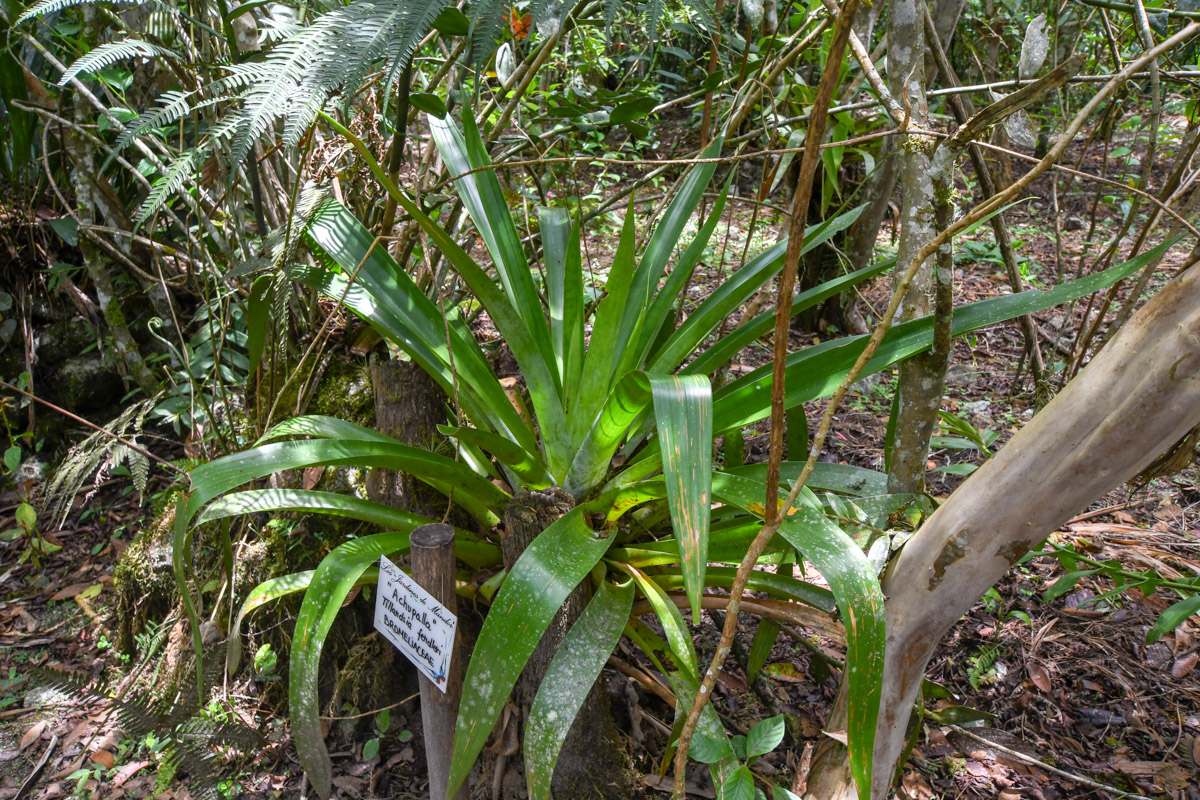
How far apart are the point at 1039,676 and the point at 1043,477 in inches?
37.2

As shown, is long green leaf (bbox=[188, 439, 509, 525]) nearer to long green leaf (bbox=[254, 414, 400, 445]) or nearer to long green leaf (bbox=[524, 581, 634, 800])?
long green leaf (bbox=[254, 414, 400, 445])

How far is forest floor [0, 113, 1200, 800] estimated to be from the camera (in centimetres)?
147

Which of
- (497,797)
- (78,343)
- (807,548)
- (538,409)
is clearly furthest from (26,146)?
(807,548)

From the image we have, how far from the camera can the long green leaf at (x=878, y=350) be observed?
1.19 meters

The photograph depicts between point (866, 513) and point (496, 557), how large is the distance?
0.70 m

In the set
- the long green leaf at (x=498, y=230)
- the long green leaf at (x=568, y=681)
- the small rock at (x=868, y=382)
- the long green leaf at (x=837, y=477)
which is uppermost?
the long green leaf at (x=498, y=230)

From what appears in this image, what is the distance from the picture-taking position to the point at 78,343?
2.58 metres

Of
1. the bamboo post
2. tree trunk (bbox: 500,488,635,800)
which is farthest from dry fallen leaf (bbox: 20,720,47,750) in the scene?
tree trunk (bbox: 500,488,635,800)

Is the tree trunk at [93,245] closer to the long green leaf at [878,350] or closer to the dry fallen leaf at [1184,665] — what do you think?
the long green leaf at [878,350]

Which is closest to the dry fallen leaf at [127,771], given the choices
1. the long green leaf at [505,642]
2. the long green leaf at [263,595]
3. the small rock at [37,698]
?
the small rock at [37,698]

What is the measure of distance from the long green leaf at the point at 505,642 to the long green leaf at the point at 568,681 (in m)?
0.07

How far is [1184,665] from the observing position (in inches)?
65.0

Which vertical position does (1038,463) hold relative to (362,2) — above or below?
below

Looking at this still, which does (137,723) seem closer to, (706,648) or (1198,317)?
(706,648)
